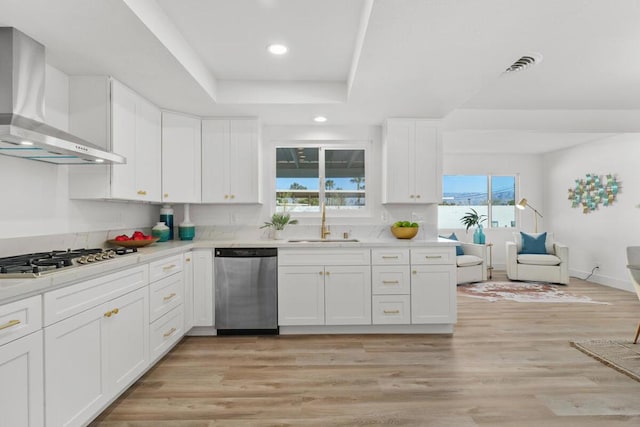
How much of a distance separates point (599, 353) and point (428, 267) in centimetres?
151

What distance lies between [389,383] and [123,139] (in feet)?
8.95

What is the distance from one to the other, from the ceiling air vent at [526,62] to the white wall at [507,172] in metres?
4.63

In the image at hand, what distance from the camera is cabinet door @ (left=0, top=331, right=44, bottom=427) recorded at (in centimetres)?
Result: 139

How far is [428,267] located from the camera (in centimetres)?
348

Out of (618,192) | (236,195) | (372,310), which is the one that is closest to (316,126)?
(236,195)

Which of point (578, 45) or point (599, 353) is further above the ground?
point (578, 45)

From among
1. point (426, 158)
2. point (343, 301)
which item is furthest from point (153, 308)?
point (426, 158)

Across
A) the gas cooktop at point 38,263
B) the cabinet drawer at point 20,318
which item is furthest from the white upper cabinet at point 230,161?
the cabinet drawer at point 20,318

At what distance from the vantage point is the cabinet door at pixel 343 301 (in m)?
3.44

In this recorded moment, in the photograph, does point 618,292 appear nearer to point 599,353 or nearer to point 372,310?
point 599,353

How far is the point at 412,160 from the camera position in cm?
382

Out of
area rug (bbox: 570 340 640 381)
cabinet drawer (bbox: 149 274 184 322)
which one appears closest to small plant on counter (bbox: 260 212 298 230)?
cabinet drawer (bbox: 149 274 184 322)

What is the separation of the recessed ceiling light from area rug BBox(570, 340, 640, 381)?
3520mm

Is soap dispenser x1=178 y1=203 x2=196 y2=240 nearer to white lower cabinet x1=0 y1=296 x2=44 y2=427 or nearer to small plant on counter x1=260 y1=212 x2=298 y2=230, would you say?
small plant on counter x1=260 y1=212 x2=298 y2=230
